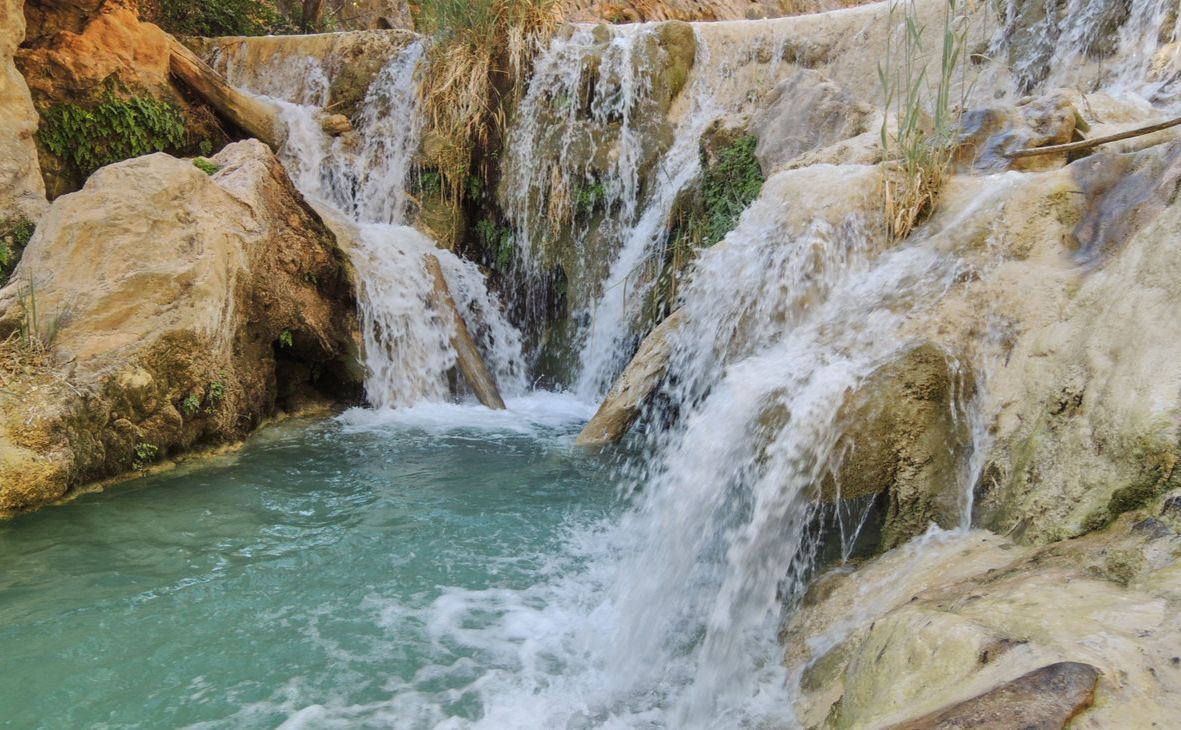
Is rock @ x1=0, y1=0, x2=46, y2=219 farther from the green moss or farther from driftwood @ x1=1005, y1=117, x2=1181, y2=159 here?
driftwood @ x1=1005, y1=117, x2=1181, y2=159

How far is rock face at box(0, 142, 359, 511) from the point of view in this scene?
172 inches

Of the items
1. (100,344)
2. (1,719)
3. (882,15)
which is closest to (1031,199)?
(1,719)

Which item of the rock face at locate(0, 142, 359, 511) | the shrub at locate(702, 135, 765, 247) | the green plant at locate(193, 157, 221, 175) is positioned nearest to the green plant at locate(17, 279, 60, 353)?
the rock face at locate(0, 142, 359, 511)

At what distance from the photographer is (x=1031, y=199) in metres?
3.27

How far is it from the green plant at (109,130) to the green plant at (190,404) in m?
3.65

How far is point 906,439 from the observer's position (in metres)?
2.85

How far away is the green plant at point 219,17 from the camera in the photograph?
35.1 ft

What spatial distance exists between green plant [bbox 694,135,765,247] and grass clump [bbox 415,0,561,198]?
9.19 feet

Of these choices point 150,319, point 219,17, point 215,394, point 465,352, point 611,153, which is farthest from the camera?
point 219,17

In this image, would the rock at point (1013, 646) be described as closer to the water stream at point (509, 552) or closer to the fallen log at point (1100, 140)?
the water stream at point (509, 552)

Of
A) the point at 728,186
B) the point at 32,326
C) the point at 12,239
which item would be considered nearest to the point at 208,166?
the point at 12,239

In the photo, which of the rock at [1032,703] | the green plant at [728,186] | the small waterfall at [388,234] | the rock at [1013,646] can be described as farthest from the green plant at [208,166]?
the rock at [1032,703]

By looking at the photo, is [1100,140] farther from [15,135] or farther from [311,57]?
[311,57]

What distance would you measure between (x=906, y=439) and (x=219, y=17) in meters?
12.0
